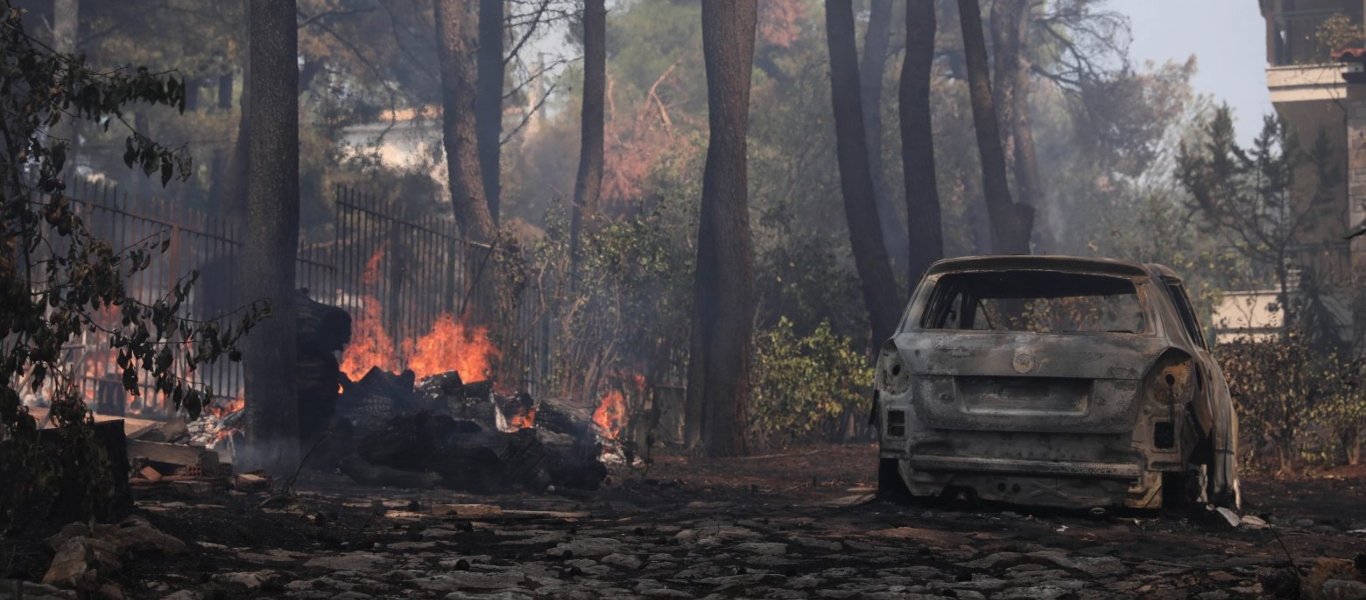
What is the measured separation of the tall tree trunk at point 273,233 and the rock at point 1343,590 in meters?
9.77

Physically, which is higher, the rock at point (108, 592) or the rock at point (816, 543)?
the rock at point (108, 592)

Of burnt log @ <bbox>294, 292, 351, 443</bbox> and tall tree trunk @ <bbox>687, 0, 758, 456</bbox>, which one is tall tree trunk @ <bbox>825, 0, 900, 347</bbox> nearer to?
tall tree trunk @ <bbox>687, 0, 758, 456</bbox>

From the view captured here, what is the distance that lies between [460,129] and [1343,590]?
22.3 m

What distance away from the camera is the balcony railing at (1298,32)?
32719 mm

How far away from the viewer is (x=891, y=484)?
10.2 metres

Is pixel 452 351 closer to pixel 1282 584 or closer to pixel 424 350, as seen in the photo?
pixel 424 350

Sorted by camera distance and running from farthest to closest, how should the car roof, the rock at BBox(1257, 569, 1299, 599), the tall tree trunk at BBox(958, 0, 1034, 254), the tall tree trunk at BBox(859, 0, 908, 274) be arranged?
1. the tall tree trunk at BBox(859, 0, 908, 274)
2. the tall tree trunk at BBox(958, 0, 1034, 254)
3. the car roof
4. the rock at BBox(1257, 569, 1299, 599)

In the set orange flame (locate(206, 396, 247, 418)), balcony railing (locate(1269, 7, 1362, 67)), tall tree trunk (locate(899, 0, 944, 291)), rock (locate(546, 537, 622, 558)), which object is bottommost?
rock (locate(546, 537, 622, 558))

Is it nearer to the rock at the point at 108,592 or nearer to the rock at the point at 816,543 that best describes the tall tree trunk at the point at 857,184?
the rock at the point at 816,543

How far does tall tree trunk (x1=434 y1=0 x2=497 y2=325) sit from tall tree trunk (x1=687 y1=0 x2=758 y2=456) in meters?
5.41

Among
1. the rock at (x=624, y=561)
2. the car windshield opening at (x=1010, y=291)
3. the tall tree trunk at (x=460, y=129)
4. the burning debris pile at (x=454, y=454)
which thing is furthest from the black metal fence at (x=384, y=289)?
the rock at (x=624, y=561)

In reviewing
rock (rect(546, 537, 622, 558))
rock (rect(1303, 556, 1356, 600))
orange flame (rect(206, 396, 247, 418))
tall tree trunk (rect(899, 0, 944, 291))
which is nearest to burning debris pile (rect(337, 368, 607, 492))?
orange flame (rect(206, 396, 247, 418))

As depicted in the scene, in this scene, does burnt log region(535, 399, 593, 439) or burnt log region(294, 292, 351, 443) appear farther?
burnt log region(535, 399, 593, 439)

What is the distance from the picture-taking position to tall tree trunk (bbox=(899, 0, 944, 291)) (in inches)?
869
